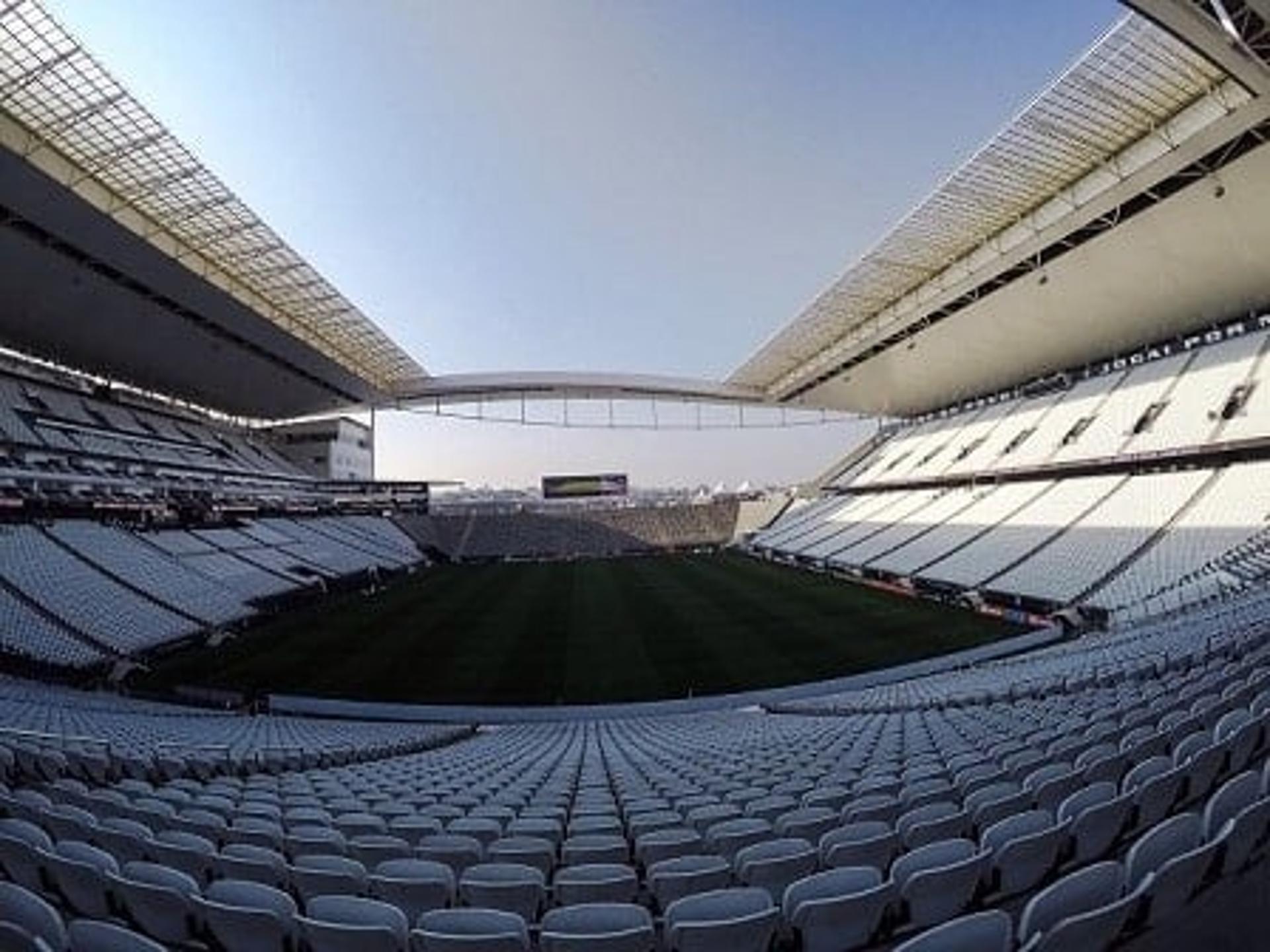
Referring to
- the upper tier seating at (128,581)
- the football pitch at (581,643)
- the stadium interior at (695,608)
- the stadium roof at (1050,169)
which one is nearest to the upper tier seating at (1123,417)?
Answer: the stadium interior at (695,608)

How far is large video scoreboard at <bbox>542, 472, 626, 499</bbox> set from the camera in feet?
266

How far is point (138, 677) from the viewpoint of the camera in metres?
26.1

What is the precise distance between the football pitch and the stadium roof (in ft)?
54.5

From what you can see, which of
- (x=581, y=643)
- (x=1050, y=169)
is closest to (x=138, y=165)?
(x=581, y=643)

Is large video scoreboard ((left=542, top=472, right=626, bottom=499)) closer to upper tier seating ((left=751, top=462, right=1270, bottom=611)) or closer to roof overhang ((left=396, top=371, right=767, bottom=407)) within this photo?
roof overhang ((left=396, top=371, right=767, bottom=407))

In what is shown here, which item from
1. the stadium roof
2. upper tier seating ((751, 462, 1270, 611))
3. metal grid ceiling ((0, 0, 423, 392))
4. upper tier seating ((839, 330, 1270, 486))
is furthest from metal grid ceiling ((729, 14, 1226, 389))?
metal grid ceiling ((0, 0, 423, 392))

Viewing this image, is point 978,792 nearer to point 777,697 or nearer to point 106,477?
point 777,697

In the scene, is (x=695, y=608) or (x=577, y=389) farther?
(x=577, y=389)

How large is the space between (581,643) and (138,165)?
23264 mm

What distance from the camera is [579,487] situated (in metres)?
80.9

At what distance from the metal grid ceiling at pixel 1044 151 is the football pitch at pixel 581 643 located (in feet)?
55.7

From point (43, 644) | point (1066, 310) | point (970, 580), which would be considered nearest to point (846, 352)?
point (1066, 310)

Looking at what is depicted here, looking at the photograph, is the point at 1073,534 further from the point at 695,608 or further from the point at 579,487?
the point at 579,487

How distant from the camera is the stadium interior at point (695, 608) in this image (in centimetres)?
440
